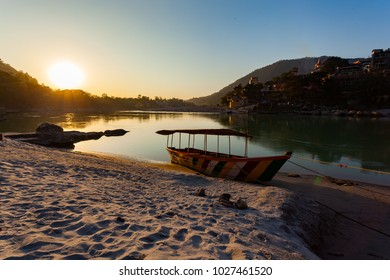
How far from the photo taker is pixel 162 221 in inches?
256

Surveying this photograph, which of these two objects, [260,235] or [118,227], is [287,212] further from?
[118,227]

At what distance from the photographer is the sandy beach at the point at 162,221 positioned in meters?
4.96

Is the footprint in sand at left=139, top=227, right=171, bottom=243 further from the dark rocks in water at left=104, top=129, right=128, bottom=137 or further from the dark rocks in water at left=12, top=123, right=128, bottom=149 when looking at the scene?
the dark rocks in water at left=104, top=129, right=128, bottom=137

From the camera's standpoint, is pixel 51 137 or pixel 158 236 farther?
pixel 51 137

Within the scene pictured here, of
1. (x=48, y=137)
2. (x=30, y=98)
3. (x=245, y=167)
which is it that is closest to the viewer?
(x=245, y=167)

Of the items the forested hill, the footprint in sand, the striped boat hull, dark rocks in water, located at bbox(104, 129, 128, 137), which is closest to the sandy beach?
the footprint in sand

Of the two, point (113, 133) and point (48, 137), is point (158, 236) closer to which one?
point (48, 137)

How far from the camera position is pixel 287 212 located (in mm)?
8836

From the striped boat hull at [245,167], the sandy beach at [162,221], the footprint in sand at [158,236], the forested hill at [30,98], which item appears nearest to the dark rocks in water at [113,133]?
the striped boat hull at [245,167]

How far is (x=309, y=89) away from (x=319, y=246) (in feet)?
398

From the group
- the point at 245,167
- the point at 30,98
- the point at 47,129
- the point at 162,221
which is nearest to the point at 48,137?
the point at 47,129

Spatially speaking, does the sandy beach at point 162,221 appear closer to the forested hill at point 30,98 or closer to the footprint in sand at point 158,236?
the footprint in sand at point 158,236

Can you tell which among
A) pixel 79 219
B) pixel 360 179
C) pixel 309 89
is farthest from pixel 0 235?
pixel 309 89

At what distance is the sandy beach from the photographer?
4.96 meters
